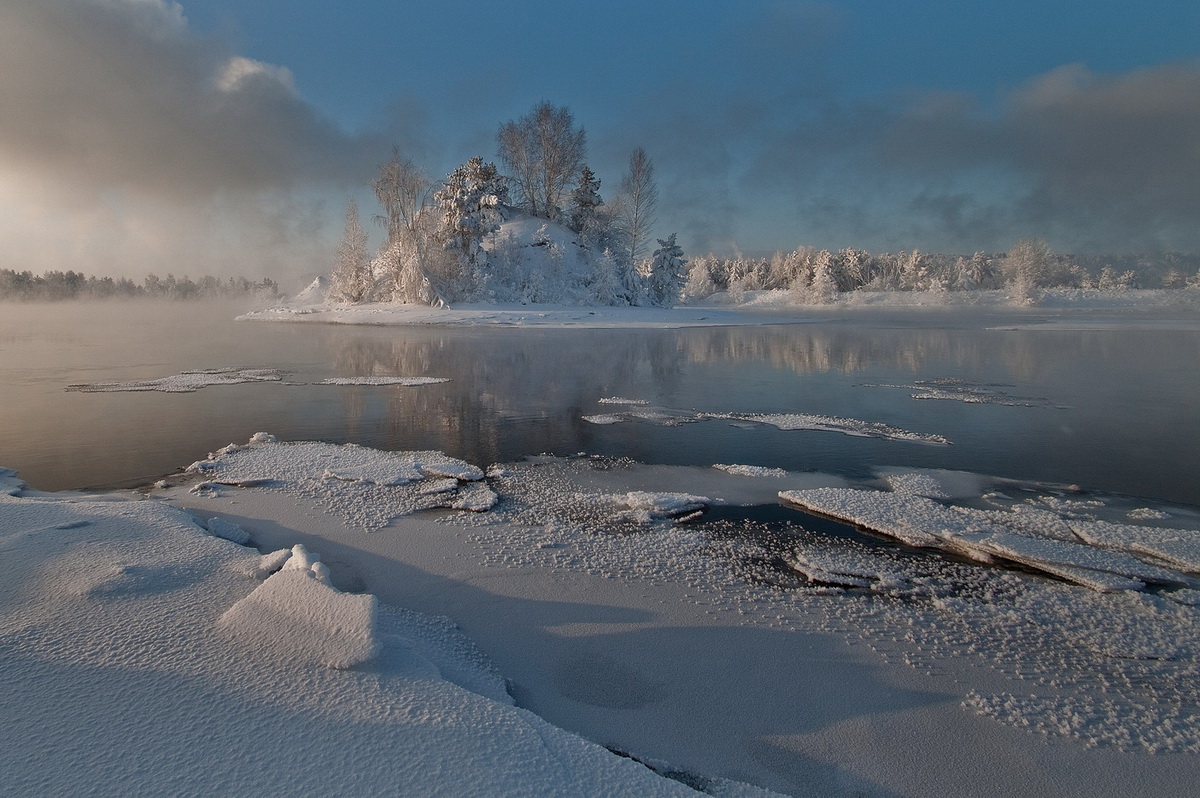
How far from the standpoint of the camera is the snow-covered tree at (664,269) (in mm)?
55406

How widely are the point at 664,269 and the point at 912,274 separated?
72165 millimetres

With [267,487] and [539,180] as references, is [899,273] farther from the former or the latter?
[267,487]

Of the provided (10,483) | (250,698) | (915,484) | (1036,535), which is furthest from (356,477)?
(1036,535)

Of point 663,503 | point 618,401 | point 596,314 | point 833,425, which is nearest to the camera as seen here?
point 663,503

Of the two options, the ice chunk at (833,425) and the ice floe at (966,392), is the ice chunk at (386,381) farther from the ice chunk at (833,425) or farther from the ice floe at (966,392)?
the ice floe at (966,392)

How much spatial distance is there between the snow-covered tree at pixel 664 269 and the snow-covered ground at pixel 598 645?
4904 cm

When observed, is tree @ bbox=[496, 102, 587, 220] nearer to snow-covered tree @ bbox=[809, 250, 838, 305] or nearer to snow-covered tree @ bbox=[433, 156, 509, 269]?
snow-covered tree @ bbox=[433, 156, 509, 269]

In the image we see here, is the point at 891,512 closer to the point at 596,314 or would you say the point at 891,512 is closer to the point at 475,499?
the point at 475,499

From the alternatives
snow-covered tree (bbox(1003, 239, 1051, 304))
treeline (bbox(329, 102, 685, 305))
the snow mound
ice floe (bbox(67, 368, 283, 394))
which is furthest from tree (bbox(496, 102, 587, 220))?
snow-covered tree (bbox(1003, 239, 1051, 304))

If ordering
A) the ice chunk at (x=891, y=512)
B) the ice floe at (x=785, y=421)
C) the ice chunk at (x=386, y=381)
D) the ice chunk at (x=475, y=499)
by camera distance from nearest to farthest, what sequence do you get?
the ice chunk at (x=891, y=512) < the ice chunk at (x=475, y=499) < the ice floe at (x=785, y=421) < the ice chunk at (x=386, y=381)

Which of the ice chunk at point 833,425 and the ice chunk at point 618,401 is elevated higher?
the ice chunk at point 618,401

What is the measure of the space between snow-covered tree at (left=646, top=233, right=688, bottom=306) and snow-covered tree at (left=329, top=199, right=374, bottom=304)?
2298 cm

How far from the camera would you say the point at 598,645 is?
481 cm

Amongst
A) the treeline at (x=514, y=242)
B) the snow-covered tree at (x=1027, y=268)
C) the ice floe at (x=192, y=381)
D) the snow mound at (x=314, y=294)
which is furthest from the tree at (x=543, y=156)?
the snow-covered tree at (x=1027, y=268)
